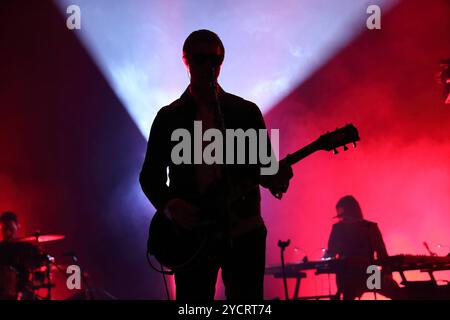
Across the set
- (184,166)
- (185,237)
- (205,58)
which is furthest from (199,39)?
(185,237)

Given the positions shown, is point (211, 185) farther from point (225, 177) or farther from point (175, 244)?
point (175, 244)

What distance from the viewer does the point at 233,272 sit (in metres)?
1.93

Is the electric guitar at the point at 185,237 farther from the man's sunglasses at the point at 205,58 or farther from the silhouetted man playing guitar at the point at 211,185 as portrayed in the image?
the man's sunglasses at the point at 205,58

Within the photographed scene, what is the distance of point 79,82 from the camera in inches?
303

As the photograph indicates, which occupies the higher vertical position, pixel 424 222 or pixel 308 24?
pixel 308 24

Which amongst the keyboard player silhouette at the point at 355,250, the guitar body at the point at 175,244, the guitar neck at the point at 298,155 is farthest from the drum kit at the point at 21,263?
the guitar neck at the point at 298,155

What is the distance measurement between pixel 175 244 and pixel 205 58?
0.80 m

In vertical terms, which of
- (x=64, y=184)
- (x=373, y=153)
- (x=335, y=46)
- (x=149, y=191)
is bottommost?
(x=149, y=191)

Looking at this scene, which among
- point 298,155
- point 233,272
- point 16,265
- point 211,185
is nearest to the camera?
point 233,272

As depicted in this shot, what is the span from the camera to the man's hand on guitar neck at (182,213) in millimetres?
2006

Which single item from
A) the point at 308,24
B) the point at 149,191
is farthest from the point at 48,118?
the point at 149,191

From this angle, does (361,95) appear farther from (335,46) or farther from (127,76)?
(127,76)

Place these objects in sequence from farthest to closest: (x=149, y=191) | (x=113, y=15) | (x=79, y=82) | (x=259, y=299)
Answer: (x=79, y=82) < (x=113, y=15) < (x=149, y=191) < (x=259, y=299)
